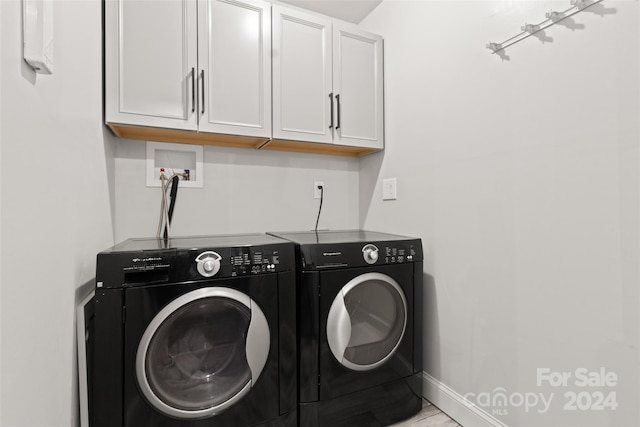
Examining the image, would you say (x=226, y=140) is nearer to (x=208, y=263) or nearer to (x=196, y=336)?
(x=208, y=263)

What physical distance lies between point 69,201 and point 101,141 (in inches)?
23.0

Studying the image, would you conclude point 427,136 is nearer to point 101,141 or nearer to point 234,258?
point 234,258

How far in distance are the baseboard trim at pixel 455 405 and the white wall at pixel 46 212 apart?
5.47 ft

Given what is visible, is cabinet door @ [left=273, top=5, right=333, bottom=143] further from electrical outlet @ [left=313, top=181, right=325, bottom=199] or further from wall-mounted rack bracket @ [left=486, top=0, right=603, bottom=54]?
wall-mounted rack bracket @ [left=486, top=0, right=603, bottom=54]

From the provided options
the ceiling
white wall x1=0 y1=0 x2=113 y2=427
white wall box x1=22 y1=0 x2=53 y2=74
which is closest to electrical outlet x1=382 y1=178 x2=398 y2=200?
the ceiling

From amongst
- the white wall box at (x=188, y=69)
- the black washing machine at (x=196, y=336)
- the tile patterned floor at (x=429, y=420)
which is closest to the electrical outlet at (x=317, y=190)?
the white wall box at (x=188, y=69)

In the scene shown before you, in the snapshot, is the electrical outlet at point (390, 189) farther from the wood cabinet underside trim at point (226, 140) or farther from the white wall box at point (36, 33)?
the white wall box at point (36, 33)

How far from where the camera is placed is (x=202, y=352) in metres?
Answer: 1.31

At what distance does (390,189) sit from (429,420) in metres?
1.33

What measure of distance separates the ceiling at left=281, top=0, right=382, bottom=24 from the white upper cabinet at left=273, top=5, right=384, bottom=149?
244mm

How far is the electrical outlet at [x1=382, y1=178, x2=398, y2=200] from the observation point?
2.02 meters

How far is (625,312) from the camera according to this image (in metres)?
1.00

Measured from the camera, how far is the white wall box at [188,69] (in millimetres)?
1464

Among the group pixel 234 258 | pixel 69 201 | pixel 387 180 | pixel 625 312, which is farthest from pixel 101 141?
pixel 625 312
